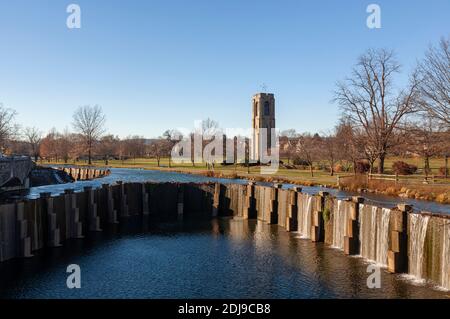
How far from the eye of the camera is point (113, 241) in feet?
92.3

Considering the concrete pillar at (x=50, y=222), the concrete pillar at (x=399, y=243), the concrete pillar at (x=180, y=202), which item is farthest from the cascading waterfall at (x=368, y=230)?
the concrete pillar at (x=180, y=202)

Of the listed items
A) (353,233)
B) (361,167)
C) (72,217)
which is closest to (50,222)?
(72,217)

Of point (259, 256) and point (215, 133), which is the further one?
point (215, 133)

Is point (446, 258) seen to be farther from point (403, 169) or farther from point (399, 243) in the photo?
point (403, 169)

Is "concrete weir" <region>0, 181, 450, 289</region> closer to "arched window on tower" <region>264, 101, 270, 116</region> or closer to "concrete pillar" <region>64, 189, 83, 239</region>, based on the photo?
"concrete pillar" <region>64, 189, 83, 239</region>

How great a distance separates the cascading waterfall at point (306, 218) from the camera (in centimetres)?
2950

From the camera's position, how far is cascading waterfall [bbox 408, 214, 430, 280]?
2005 cm

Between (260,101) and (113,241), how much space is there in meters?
117

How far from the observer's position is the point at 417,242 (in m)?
20.4

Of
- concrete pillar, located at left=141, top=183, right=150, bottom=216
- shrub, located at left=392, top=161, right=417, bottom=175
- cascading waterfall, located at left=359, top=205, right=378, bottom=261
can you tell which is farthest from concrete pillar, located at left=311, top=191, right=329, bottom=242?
shrub, located at left=392, top=161, right=417, bottom=175

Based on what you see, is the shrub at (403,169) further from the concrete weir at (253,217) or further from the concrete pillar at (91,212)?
the concrete pillar at (91,212)

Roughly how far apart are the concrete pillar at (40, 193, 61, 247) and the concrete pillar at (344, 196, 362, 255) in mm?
17121
